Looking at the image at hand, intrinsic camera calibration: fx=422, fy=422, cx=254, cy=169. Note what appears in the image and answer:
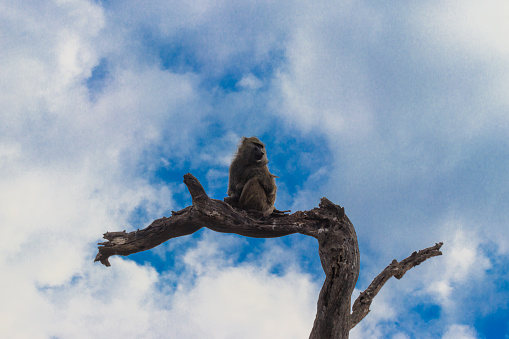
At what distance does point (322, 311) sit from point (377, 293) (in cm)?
149

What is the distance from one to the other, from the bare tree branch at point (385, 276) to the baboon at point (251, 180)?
94.1 inches

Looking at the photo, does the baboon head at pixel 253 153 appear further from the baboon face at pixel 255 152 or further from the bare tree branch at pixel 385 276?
the bare tree branch at pixel 385 276

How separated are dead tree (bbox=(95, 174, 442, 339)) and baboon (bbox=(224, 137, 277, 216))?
1.03ft

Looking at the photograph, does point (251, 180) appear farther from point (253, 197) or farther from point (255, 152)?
point (255, 152)

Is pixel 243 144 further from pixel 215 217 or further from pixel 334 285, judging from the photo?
Answer: pixel 334 285

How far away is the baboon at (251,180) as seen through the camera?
335 inches

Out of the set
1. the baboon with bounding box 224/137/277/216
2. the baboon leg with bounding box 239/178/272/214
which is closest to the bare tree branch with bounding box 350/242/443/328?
the baboon with bounding box 224/137/277/216

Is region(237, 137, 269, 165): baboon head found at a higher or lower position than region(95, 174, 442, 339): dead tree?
higher

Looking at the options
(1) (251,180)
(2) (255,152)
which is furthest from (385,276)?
(2) (255,152)

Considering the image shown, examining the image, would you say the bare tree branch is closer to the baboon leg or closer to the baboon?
the baboon

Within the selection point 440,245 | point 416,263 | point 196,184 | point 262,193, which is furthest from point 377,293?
point 196,184

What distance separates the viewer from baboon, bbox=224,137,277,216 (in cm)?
852

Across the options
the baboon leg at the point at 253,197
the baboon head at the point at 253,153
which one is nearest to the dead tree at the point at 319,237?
the baboon leg at the point at 253,197

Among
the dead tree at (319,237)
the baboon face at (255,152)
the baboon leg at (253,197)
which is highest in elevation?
the baboon face at (255,152)
